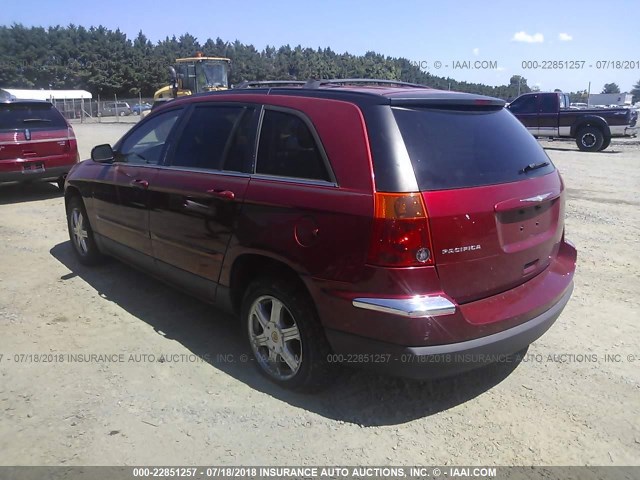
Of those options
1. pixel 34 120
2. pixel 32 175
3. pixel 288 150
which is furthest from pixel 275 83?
pixel 34 120

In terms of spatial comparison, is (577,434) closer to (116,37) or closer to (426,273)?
(426,273)

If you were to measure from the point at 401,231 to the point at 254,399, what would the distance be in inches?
Result: 57.2

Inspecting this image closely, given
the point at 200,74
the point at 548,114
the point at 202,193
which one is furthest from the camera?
the point at 200,74

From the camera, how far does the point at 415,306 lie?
252 centimetres

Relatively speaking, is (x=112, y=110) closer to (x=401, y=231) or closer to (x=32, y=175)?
(x=32, y=175)

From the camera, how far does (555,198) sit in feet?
10.5

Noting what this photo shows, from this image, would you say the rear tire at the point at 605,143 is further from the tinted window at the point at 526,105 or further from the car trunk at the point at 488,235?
the car trunk at the point at 488,235

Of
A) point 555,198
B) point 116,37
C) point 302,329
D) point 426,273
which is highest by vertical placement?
point 116,37

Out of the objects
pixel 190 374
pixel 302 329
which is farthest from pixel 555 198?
pixel 190 374

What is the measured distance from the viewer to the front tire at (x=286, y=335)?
2967 millimetres

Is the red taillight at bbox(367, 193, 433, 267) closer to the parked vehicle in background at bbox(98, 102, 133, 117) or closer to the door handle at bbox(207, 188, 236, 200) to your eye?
the door handle at bbox(207, 188, 236, 200)

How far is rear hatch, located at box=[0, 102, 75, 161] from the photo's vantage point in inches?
336

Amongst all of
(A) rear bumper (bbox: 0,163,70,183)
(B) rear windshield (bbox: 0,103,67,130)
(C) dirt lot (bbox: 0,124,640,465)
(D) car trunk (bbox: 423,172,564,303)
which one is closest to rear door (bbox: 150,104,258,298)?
(C) dirt lot (bbox: 0,124,640,465)

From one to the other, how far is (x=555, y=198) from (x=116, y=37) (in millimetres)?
118344
